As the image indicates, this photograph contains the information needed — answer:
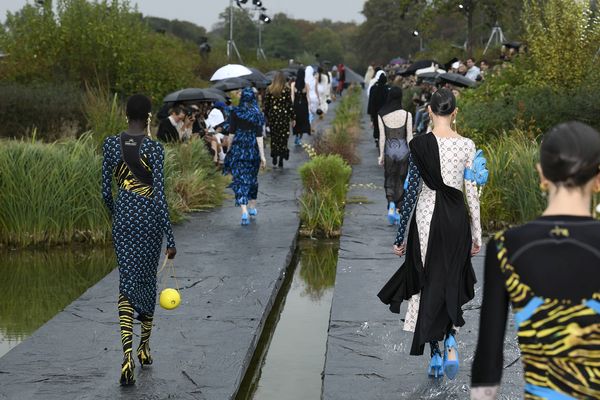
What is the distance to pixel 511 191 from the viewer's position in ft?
43.2

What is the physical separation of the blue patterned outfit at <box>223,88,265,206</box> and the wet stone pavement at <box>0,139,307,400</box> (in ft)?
3.99

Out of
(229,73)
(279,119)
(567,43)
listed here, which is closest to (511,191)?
(567,43)

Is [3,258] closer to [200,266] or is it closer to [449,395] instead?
[200,266]

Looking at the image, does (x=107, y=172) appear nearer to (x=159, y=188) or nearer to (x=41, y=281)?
(x=159, y=188)

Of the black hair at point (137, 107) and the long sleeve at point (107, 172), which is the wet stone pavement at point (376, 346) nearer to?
the long sleeve at point (107, 172)

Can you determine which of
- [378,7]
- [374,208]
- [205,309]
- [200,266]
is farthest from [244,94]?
[378,7]

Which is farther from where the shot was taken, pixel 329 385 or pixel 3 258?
pixel 3 258

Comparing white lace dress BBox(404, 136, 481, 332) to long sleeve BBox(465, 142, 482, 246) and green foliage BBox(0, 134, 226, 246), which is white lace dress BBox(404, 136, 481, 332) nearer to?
long sleeve BBox(465, 142, 482, 246)

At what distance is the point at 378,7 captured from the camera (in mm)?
128750

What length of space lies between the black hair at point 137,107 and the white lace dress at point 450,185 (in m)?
1.79

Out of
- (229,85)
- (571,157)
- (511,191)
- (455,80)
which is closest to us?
(571,157)

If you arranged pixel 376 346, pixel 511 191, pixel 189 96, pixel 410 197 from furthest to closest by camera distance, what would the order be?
1. pixel 189 96
2. pixel 511 191
3. pixel 376 346
4. pixel 410 197

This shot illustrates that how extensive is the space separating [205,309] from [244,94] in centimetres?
522

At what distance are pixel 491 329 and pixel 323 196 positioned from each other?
10.2m
